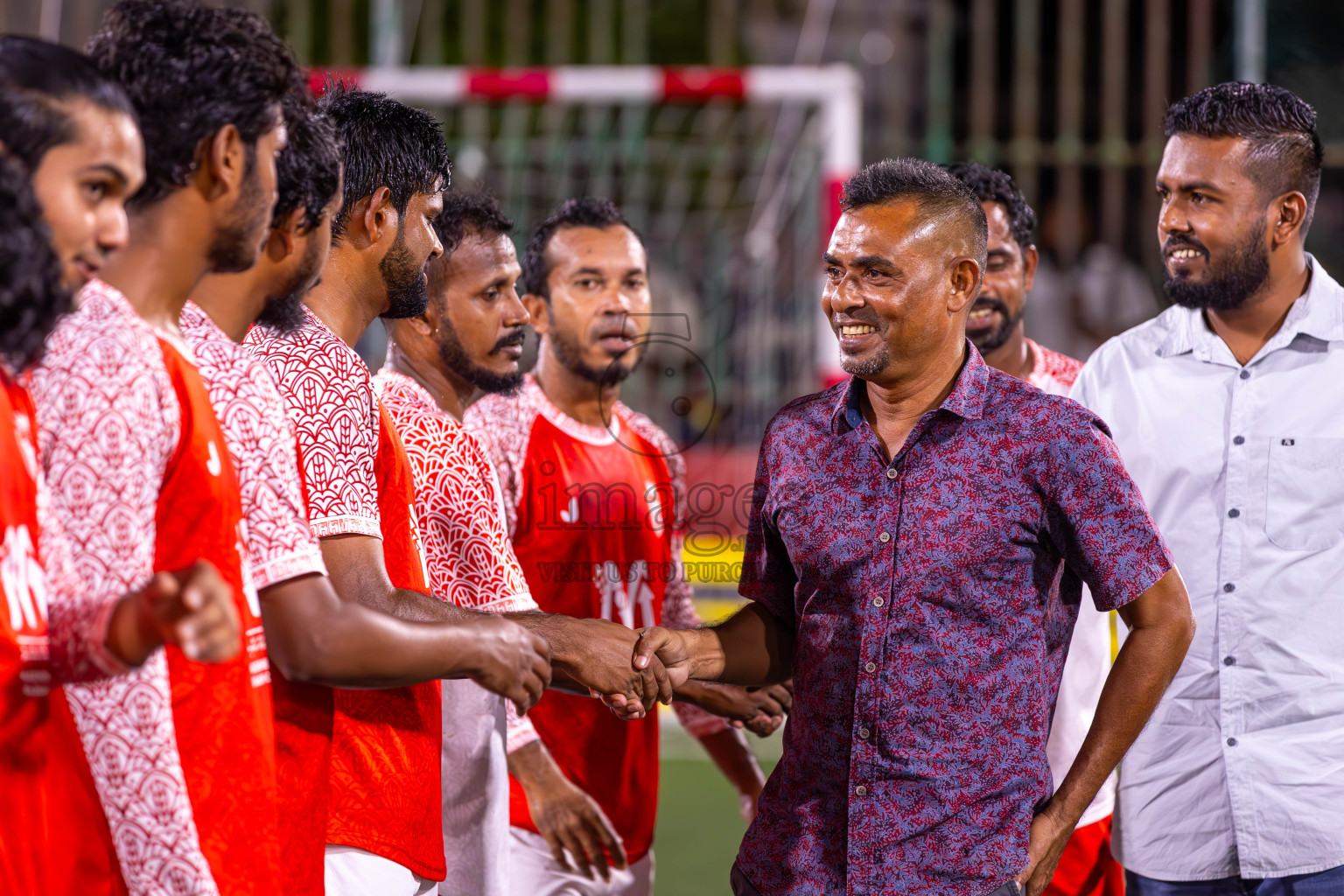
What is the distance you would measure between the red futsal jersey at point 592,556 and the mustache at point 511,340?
0.84 ft

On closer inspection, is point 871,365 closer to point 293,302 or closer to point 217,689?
point 293,302

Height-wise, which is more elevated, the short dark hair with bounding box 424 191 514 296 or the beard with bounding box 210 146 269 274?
the short dark hair with bounding box 424 191 514 296

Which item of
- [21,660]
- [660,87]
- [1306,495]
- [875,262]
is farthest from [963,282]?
[660,87]

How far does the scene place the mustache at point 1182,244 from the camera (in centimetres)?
295

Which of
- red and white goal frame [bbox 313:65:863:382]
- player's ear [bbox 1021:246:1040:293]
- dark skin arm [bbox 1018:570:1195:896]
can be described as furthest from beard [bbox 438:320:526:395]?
red and white goal frame [bbox 313:65:863:382]

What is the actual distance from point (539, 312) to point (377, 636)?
2.07 meters

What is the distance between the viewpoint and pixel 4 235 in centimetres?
148

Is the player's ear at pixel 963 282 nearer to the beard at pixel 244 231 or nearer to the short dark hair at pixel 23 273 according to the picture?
the beard at pixel 244 231

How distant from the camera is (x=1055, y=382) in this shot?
3633 mm

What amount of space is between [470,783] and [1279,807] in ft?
5.60

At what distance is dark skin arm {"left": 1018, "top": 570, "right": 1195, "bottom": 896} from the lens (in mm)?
2209

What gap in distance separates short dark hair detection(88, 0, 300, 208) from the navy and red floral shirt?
116cm

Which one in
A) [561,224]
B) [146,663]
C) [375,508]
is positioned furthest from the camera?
[561,224]

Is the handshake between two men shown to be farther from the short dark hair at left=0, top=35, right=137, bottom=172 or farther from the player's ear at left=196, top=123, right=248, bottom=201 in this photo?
the short dark hair at left=0, top=35, right=137, bottom=172
